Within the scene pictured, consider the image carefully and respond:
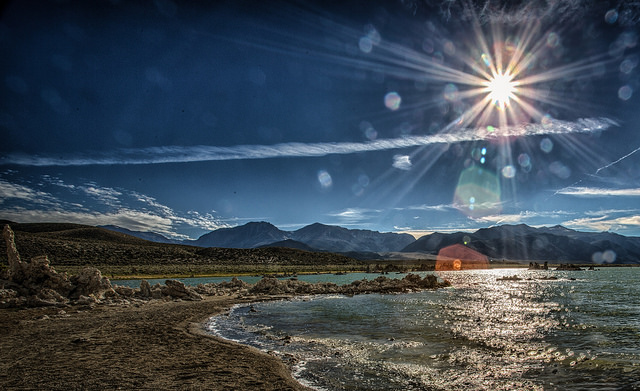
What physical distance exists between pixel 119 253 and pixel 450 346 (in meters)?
102

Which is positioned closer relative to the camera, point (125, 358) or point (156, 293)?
point (125, 358)

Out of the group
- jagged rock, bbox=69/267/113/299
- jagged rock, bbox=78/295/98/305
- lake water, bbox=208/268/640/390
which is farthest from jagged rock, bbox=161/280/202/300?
lake water, bbox=208/268/640/390

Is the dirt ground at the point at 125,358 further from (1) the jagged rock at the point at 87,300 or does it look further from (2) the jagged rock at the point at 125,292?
(2) the jagged rock at the point at 125,292

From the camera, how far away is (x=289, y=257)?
141125mm

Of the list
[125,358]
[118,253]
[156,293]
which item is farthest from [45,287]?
[118,253]

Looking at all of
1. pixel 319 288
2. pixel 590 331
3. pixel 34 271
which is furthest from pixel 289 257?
pixel 590 331

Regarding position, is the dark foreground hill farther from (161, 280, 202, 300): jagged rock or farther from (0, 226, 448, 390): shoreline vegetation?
(161, 280, 202, 300): jagged rock

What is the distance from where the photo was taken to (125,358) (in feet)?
36.4

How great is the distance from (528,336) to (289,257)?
128 meters

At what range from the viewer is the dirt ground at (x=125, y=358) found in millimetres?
8773

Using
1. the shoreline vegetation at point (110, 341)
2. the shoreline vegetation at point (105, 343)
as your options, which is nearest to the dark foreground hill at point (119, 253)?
the shoreline vegetation at point (110, 341)

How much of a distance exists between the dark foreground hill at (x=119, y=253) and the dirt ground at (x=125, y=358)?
2526 inches

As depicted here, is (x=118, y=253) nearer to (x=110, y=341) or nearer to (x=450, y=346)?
(x=110, y=341)

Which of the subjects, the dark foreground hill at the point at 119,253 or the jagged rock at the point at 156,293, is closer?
the jagged rock at the point at 156,293
